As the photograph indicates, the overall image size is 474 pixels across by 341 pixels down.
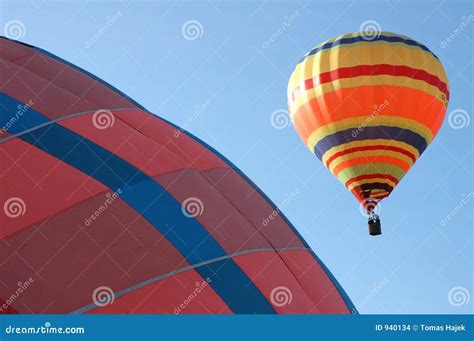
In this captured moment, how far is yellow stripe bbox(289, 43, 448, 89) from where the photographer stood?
15.1 metres

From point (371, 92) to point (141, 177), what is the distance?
827 centimetres

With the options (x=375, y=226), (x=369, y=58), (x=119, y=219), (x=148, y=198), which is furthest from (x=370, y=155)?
(x=119, y=219)

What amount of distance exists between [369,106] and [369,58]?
0.93 m

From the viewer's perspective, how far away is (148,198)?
24.2ft

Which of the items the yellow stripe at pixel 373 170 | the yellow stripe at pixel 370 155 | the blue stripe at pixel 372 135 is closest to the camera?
the blue stripe at pixel 372 135

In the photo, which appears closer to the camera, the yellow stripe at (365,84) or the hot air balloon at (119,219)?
the hot air balloon at (119,219)

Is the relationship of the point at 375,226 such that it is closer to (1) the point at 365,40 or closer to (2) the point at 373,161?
(2) the point at 373,161

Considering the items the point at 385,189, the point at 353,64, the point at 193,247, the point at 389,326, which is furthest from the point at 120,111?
the point at 385,189

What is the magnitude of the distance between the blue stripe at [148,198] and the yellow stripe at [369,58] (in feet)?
27.1

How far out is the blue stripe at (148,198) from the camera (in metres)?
7.19

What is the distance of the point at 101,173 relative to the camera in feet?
23.9

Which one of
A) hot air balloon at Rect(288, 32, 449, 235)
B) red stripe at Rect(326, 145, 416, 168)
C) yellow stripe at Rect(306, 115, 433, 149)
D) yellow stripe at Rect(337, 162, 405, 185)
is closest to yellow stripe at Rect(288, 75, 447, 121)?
hot air balloon at Rect(288, 32, 449, 235)

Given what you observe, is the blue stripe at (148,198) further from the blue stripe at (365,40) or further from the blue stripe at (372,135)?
the blue stripe at (365,40)

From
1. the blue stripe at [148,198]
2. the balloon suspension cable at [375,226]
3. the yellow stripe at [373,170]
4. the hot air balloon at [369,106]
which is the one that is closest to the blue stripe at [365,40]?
the hot air balloon at [369,106]
